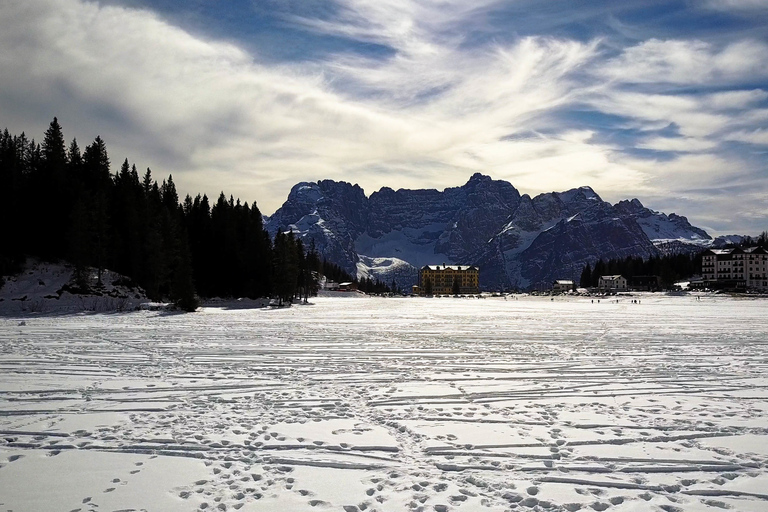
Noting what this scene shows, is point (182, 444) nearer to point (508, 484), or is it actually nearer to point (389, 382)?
point (508, 484)

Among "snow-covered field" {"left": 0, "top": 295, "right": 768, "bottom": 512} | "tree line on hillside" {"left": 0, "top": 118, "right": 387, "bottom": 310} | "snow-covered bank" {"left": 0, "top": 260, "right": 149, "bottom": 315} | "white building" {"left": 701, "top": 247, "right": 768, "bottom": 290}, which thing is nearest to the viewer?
"snow-covered field" {"left": 0, "top": 295, "right": 768, "bottom": 512}

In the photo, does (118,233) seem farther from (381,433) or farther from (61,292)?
Answer: (381,433)

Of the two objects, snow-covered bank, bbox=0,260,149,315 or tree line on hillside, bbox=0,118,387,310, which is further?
tree line on hillside, bbox=0,118,387,310

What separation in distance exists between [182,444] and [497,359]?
1319 cm

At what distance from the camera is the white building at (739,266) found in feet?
614

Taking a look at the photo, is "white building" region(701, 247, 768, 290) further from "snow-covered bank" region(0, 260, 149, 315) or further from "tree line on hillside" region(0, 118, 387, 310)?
"snow-covered bank" region(0, 260, 149, 315)

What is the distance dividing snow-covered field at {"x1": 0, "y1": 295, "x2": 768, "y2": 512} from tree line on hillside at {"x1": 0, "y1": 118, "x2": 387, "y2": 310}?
45.1 m

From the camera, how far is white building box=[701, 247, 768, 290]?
18725cm

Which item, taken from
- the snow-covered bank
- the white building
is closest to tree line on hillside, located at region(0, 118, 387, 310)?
the snow-covered bank

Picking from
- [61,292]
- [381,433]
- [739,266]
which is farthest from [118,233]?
[739,266]

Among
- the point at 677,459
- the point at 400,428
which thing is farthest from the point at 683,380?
the point at 400,428

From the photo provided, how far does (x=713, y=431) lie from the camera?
32.4 ft

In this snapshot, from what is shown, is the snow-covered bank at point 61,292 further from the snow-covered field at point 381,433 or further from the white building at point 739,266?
the white building at point 739,266

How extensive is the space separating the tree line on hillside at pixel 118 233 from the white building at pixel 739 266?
→ 542ft
